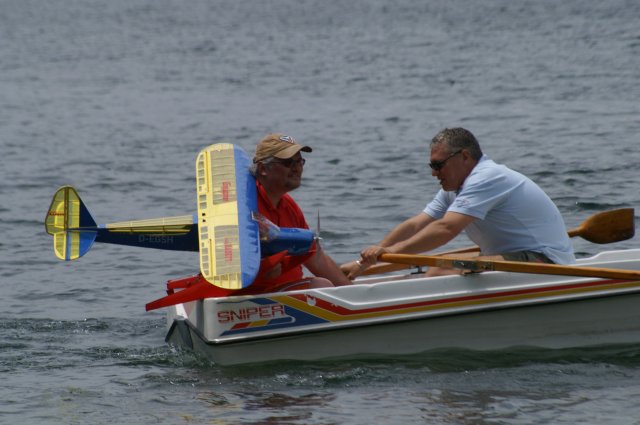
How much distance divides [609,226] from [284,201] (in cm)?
274

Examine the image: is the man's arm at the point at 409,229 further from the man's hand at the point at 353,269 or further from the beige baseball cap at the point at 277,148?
the beige baseball cap at the point at 277,148

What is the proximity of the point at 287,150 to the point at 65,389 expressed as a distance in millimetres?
2280

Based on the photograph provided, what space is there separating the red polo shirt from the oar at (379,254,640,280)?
612 mm

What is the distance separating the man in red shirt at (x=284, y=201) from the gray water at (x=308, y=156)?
596 millimetres

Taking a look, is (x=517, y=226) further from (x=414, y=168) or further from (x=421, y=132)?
(x=421, y=132)

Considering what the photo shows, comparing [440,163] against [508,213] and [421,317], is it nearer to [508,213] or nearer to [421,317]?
[508,213]

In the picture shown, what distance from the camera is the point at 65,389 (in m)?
8.38

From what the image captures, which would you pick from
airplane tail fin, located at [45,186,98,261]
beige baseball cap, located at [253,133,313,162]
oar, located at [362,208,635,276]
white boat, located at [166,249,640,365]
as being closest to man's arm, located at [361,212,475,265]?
white boat, located at [166,249,640,365]

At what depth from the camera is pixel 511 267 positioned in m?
8.05

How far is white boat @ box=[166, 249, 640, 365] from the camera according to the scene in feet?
26.6

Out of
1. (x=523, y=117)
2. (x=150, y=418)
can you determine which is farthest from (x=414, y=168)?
(x=150, y=418)

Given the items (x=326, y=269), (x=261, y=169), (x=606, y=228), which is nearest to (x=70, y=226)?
(x=261, y=169)

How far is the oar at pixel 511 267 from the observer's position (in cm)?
803

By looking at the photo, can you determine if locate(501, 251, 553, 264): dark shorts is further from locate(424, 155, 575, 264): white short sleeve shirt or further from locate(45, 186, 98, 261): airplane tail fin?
locate(45, 186, 98, 261): airplane tail fin
